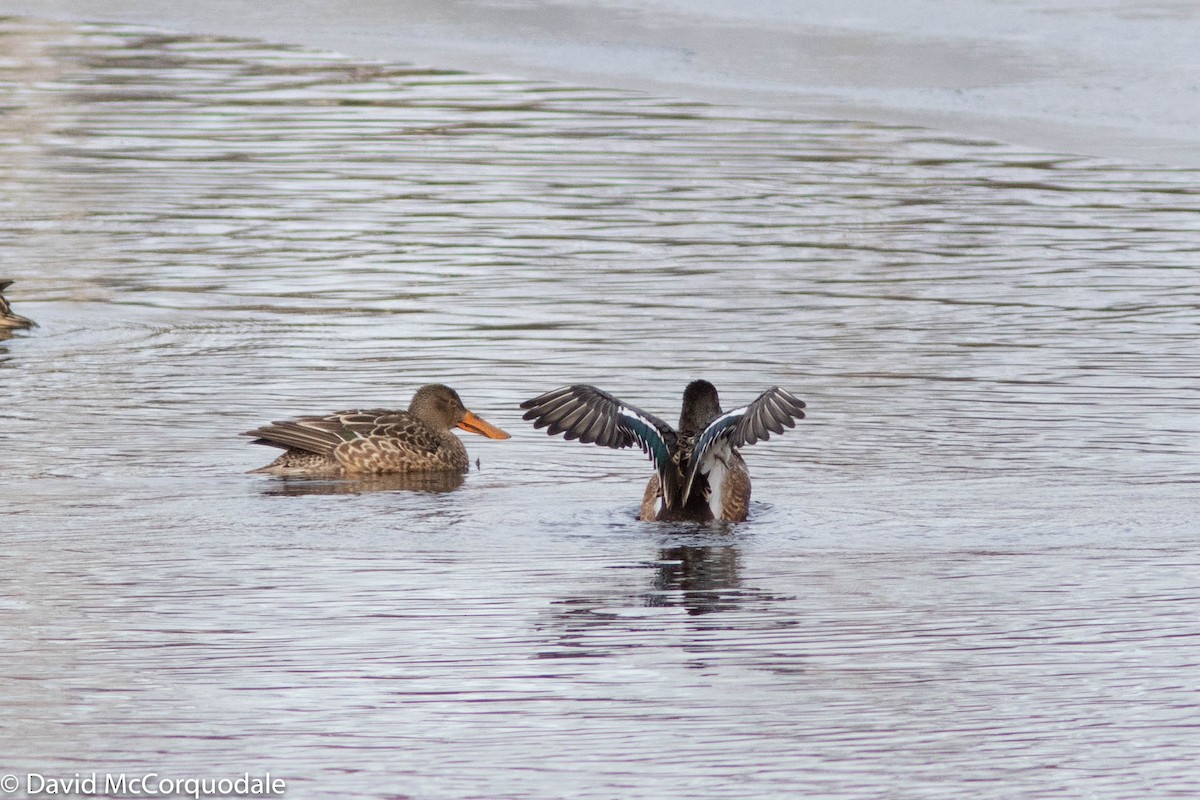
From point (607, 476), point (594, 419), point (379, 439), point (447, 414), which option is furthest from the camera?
point (447, 414)

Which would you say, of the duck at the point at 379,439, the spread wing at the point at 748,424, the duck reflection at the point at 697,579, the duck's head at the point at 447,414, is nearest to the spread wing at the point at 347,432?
the duck at the point at 379,439

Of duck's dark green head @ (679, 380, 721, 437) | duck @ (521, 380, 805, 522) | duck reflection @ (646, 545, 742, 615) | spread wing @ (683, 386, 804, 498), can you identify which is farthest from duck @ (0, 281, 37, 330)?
duck reflection @ (646, 545, 742, 615)

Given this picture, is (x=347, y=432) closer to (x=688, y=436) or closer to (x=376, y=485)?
(x=376, y=485)

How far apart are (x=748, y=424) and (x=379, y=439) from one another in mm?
2249

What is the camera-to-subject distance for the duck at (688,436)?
964cm

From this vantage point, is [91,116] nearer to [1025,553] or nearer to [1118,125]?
[1118,125]

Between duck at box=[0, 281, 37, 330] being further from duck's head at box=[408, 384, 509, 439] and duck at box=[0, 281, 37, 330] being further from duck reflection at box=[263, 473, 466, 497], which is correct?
duck reflection at box=[263, 473, 466, 497]

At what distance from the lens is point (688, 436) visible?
32.8ft

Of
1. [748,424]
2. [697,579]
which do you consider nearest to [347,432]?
[748,424]

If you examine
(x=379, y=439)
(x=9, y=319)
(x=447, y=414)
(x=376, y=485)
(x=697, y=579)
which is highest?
(x=9, y=319)

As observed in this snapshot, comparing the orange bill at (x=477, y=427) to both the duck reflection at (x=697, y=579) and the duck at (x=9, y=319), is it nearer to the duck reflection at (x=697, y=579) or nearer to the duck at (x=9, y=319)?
the duck reflection at (x=697, y=579)

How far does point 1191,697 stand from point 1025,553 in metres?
1.93

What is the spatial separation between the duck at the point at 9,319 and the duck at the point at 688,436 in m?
5.50

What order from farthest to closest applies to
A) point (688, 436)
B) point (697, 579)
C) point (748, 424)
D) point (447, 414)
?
1. point (447, 414)
2. point (688, 436)
3. point (748, 424)
4. point (697, 579)
